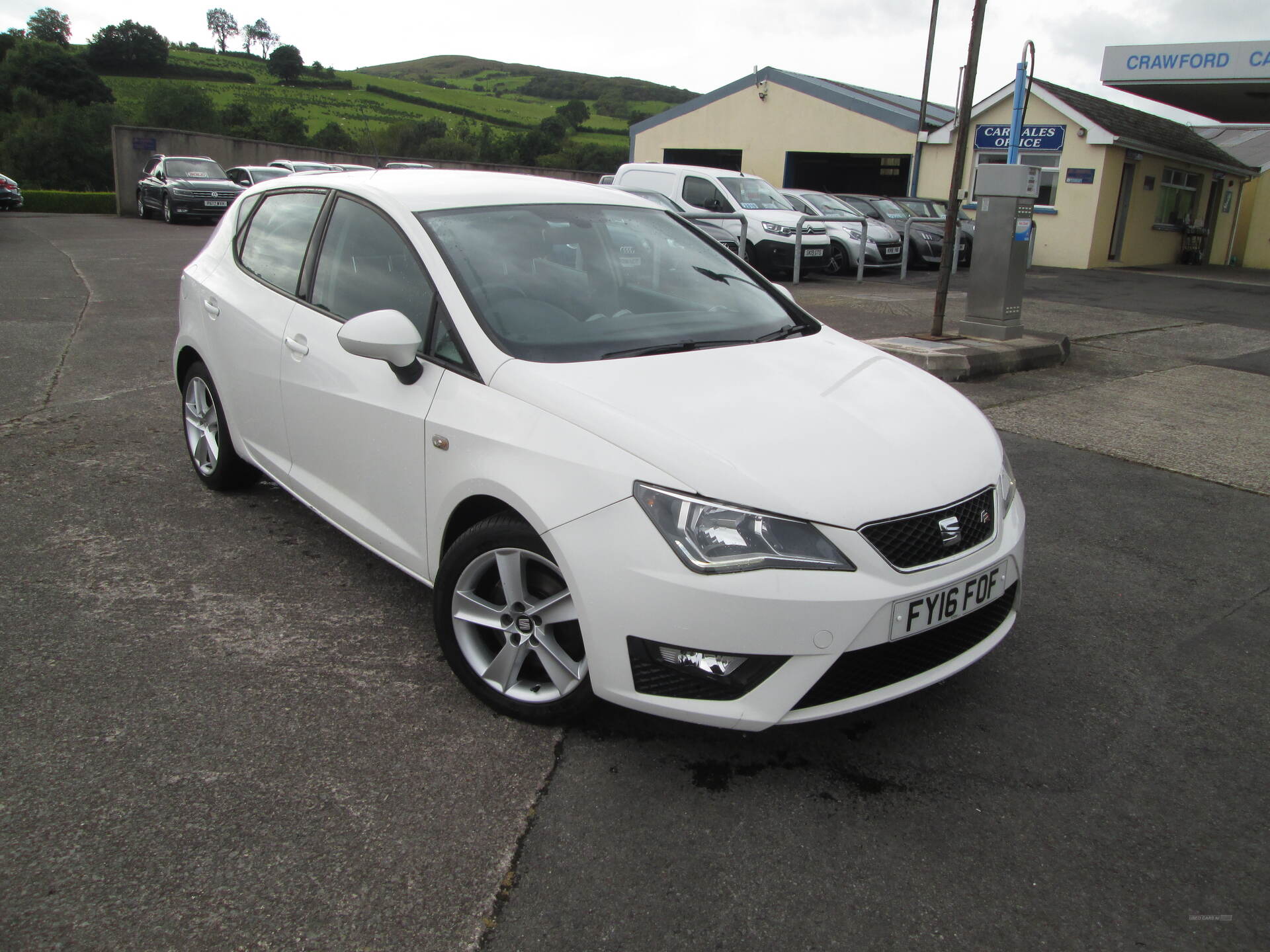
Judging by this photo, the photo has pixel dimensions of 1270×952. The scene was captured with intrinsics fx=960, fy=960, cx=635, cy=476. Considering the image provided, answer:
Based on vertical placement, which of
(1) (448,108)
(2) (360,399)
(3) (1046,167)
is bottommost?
(2) (360,399)

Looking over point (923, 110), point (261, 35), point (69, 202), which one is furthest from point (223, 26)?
point (923, 110)

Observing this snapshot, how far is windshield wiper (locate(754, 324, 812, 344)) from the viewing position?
3.48 m

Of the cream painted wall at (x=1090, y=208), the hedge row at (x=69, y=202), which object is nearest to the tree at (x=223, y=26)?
the hedge row at (x=69, y=202)

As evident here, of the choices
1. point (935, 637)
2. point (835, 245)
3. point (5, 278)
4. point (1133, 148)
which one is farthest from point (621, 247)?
point (1133, 148)

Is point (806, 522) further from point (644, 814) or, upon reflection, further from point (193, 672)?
point (193, 672)

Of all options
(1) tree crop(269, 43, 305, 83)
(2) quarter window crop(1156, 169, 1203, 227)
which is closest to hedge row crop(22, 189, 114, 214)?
(2) quarter window crop(1156, 169, 1203, 227)

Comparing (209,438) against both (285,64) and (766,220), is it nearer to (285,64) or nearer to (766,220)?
(766,220)

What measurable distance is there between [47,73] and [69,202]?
30825mm

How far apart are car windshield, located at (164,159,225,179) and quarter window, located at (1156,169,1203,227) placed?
2440 centimetres

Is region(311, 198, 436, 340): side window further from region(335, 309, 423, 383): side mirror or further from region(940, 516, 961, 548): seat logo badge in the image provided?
region(940, 516, 961, 548): seat logo badge

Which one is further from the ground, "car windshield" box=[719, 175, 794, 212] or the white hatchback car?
"car windshield" box=[719, 175, 794, 212]

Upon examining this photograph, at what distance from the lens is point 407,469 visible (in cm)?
310

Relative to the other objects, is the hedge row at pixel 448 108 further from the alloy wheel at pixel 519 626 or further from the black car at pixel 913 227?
the alloy wheel at pixel 519 626

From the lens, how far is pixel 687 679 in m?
2.46
